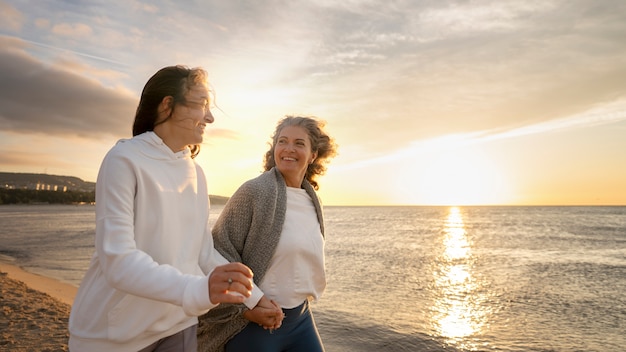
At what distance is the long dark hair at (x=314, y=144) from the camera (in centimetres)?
309

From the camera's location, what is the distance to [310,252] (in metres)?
2.77

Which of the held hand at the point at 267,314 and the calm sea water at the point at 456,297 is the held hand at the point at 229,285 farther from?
the calm sea water at the point at 456,297

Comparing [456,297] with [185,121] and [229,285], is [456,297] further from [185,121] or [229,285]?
[229,285]

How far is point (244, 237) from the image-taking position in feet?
8.80

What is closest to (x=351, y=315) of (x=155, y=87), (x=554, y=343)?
(x=554, y=343)

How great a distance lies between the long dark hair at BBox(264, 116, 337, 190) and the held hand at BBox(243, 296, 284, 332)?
1069 mm

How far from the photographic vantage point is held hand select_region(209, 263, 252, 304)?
1.33 meters

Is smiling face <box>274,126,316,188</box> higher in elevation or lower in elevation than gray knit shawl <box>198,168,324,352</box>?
higher

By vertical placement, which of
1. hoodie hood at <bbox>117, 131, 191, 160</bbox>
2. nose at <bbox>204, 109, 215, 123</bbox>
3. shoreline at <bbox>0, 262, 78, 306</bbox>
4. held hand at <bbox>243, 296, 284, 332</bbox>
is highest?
nose at <bbox>204, 109, 215, 123</bbox>

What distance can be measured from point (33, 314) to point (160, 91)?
270 inches

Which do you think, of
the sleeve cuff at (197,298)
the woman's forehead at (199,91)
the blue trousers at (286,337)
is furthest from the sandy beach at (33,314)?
the sleeve cuff at (197,298)

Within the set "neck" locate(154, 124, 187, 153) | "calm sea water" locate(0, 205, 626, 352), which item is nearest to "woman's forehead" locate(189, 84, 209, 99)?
"neck" locate(154, 124, 187, 153)

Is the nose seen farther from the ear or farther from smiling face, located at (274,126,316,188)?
smiling face, located at (274,126,316,188)

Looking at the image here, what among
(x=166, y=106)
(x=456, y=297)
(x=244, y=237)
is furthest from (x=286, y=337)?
(x=456, y=297)
